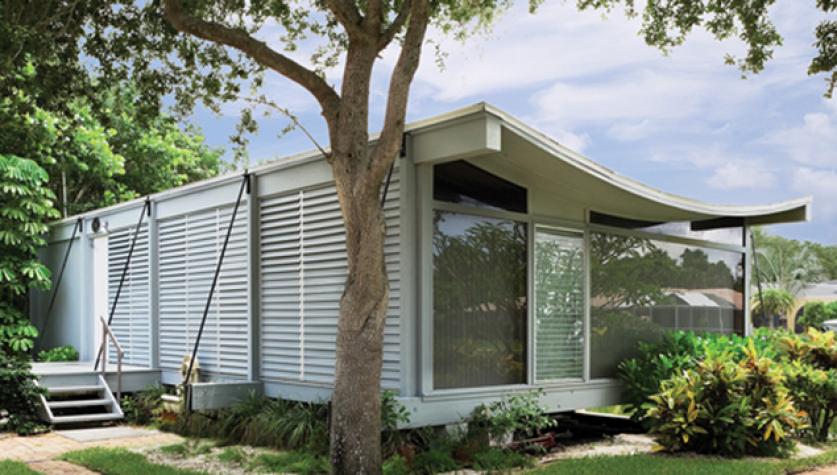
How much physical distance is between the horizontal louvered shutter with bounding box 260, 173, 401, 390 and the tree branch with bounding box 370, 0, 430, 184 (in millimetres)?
1342

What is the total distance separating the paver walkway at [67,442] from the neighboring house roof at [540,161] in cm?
315

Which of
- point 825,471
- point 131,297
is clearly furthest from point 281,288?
point 825,471

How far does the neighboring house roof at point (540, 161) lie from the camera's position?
286 inches

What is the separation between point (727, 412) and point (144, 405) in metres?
7.14

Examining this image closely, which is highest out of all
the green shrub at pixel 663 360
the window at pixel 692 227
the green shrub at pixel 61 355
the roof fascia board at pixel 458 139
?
the roof fascia board at pixel 458 139

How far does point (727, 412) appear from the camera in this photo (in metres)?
8.03

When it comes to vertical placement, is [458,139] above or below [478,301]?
above

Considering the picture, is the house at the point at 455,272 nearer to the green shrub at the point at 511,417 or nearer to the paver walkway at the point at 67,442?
the green shrub at the point at 511,417

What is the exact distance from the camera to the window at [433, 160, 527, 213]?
8023 millimetres

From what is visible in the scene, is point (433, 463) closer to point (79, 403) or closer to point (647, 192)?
point (647, 192)

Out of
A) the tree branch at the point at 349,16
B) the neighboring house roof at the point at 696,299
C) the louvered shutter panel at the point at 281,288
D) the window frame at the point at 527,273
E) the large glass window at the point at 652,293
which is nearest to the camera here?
the tree branch at the point at 349,16

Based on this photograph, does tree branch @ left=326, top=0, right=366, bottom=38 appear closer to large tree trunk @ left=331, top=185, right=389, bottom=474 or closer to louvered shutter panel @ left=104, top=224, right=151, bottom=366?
large tree trunk @ left=331, top=185, right=389, bottom=474

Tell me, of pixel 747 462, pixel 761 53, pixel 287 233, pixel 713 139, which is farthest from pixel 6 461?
pixel 713 139

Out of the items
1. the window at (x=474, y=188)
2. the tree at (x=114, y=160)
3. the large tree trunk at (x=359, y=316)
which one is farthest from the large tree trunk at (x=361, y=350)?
the tree at (x=114, y=160)
